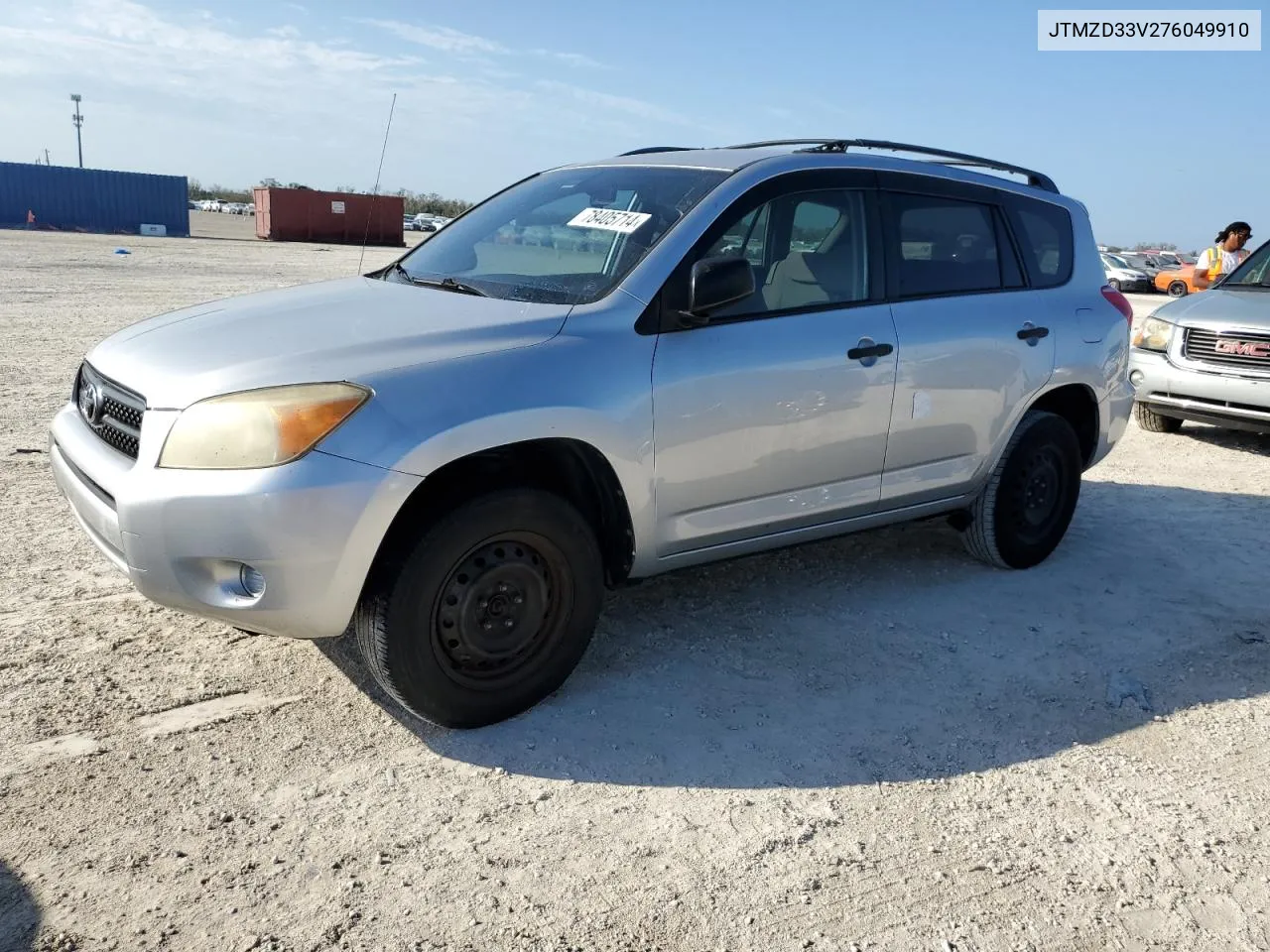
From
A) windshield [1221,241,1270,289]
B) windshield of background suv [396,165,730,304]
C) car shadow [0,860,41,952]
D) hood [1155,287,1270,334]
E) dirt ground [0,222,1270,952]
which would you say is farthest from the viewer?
windshield [1221,241,1270,289]

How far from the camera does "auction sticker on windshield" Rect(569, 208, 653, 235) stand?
12.5 ft

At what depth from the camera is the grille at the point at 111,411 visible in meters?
3.13

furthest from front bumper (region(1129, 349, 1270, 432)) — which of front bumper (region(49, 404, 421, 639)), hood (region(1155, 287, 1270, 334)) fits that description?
front bumper (region(49, 404, 421, 639))

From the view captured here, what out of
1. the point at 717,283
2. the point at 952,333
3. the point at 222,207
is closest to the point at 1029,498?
the point at 952,333

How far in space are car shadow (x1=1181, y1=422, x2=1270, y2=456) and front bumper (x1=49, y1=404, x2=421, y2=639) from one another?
297 inches

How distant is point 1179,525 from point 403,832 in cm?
494

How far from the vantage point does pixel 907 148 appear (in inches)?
184

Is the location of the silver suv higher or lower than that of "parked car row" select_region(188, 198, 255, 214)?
lower

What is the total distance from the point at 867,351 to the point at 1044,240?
1567 mm

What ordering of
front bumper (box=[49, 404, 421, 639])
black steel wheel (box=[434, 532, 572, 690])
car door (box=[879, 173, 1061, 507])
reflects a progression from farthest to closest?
1. car door (box=[879, 173, 1061, 507])
2. black steel wheel (box=[434, 532, 572, 690])
3. front bumper (box=[49, 404, 421, 639])

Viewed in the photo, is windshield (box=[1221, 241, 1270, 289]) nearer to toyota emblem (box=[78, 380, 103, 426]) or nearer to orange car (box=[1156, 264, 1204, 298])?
toyota emblem (box=[78, 380, 103, 426])

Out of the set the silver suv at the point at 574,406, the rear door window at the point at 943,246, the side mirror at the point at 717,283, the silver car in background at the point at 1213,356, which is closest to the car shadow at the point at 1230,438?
the silver car in background at the point at 1213,356

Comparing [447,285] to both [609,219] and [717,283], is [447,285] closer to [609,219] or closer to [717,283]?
[609,219]

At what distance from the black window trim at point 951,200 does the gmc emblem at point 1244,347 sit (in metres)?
3.81
